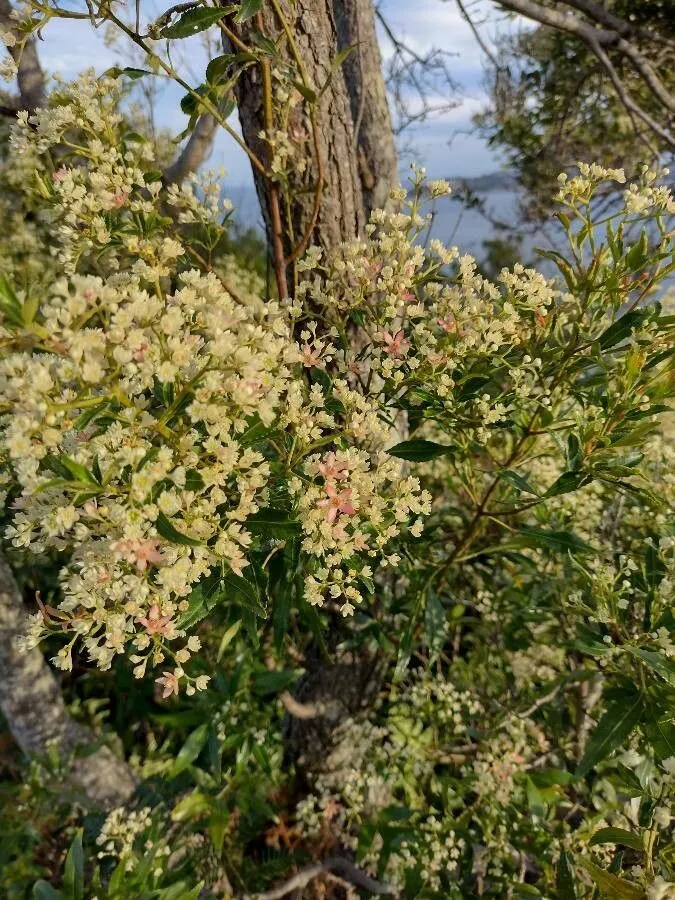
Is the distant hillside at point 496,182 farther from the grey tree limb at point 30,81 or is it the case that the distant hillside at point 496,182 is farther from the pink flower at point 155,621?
the pink flower at point 155,621

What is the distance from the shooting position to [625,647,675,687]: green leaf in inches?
37.2

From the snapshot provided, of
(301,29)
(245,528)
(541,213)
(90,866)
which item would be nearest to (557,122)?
(541,213)

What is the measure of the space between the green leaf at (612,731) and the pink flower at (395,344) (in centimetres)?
81

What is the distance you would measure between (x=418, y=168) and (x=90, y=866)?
2413mm

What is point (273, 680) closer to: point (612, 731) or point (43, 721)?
point (43, 721)

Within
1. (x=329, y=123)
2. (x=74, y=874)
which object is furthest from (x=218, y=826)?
(x=329, y=123)

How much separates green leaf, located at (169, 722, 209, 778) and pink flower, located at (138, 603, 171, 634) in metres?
1.27

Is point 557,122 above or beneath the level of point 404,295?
above

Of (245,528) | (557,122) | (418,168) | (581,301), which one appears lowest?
(245,528)

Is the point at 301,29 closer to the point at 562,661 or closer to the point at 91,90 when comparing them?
the point at 91,90

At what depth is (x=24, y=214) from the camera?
3.97 metres

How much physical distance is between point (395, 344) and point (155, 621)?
58cm

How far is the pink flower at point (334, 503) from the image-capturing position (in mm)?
772

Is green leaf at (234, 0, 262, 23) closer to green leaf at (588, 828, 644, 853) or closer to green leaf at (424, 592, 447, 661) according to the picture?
green leaf at (424, 592, 447, 661)
